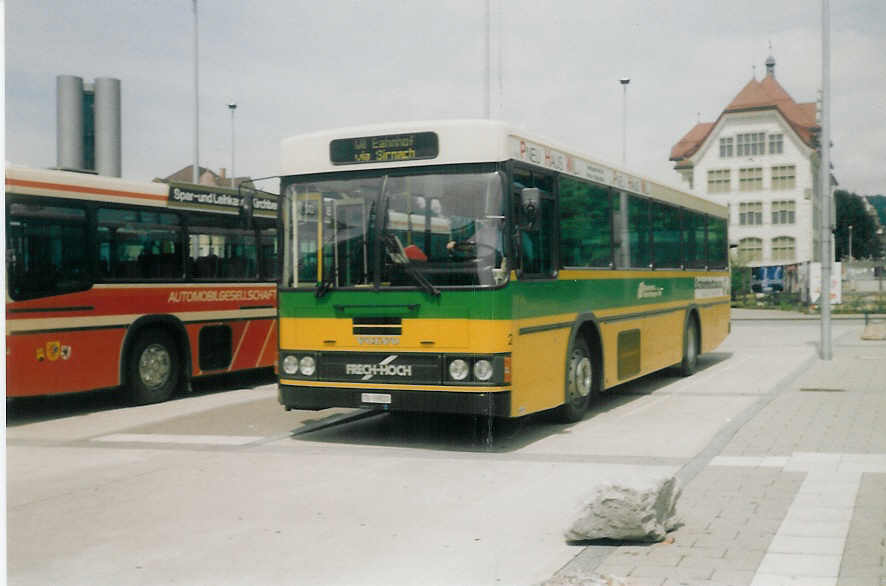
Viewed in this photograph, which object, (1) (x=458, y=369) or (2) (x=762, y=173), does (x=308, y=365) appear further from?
(2) (x=762, y=173)

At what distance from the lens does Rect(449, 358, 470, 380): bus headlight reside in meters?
9.03

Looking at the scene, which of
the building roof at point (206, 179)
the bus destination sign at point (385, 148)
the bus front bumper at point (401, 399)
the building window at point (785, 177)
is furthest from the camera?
the building window at point (785, 177)

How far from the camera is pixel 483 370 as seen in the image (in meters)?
8.98

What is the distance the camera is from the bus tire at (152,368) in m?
13.0

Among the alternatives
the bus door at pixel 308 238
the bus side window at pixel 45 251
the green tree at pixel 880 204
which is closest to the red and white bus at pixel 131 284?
the bus side window at pixel 45 251

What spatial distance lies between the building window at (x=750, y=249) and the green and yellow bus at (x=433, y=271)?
56.7 metres

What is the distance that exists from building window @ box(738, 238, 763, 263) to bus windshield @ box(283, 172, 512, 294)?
57684 mm

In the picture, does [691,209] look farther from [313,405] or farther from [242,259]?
[313,405]

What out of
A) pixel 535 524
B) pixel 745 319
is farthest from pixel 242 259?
pixel 745 319

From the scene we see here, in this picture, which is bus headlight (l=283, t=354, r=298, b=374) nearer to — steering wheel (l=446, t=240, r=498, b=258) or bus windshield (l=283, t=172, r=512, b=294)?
bus windshield (l=283, t=172, r=512, b=294)

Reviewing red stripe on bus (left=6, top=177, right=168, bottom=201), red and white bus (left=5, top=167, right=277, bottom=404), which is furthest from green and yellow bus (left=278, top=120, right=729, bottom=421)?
red stripe on bus (left=6, top=177, right=168, bottom=201)

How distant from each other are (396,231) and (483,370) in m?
1.51

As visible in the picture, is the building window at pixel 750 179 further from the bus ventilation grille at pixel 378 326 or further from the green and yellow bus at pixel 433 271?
the bus ventilation grille at pixel 378 326

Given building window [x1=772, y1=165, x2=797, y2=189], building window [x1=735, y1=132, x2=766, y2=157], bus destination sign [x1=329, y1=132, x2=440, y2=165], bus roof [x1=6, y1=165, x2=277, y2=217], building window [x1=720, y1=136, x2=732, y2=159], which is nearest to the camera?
bus destination sign [x1=329, y1=132, x2=440, y2=165]
